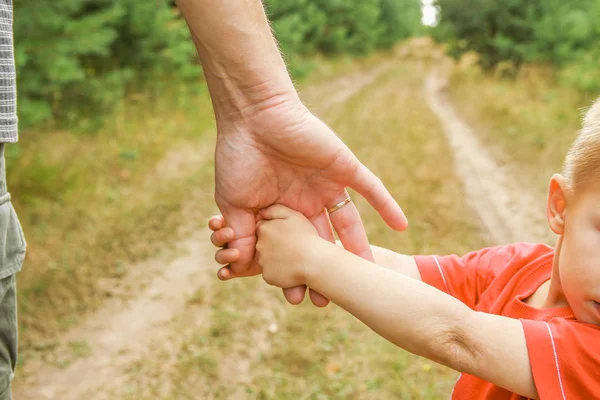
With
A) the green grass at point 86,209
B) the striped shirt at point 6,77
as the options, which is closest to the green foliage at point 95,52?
the green grass at point 86,209

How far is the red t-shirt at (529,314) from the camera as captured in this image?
1.24 metres

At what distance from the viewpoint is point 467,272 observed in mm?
1716

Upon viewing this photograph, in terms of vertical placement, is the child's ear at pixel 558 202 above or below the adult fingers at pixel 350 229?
above

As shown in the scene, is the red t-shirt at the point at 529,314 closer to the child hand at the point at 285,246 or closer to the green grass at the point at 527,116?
the child hand at the point at 285,246

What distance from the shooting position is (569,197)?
134 cm

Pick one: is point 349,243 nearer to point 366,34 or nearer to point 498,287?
point 498,287

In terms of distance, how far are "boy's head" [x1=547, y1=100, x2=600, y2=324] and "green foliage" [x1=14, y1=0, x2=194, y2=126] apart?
3382 mm

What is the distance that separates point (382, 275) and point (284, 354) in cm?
181

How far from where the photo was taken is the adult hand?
1.60 m

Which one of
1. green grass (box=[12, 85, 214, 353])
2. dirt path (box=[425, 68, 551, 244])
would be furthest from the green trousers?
dirt path (box=[425, 68, 551, 244])

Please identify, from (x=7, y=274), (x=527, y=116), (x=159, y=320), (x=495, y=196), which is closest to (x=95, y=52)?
(x=159, y=320)

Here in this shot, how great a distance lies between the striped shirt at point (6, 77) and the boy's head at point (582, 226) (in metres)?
1.25

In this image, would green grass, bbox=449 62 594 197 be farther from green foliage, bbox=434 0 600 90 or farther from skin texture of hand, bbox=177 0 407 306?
skin texture of hand, bbox=177 0 407 306

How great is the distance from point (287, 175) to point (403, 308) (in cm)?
58
